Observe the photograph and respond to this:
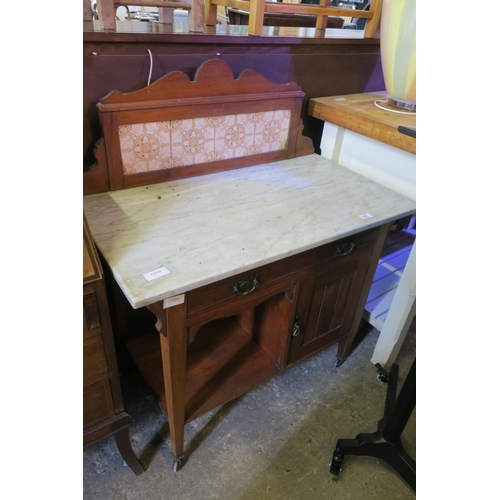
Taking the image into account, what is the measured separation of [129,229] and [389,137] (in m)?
0.88

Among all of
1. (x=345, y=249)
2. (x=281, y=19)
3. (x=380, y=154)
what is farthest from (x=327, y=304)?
(x=281, y=19)

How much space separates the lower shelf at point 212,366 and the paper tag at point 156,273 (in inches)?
23.4

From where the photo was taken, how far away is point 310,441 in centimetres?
139

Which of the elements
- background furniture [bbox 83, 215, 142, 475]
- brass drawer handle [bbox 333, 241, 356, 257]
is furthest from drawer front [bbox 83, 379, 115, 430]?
brass drawer handle [bbox 333, 241, 356, 257]

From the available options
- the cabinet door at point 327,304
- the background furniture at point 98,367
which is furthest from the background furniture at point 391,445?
the background furniture at point 98,367

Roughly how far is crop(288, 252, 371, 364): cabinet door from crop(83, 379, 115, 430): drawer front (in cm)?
60

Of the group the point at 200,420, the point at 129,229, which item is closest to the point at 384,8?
the point at 129,229

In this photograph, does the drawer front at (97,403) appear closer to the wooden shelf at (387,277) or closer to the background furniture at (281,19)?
the wooden shelf at (387,277)

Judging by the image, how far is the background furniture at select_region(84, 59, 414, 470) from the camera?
94cm

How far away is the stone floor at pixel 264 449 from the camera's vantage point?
4.06 feet

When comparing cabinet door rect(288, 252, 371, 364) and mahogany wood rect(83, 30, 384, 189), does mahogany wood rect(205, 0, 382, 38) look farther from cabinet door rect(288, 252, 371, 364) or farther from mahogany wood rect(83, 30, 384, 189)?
cabinet door rect(288, 252, 371, 364)

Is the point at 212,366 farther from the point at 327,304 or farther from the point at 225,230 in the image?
the point at 225,230

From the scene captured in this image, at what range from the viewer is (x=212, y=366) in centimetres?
140

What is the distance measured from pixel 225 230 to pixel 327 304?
52 cm
